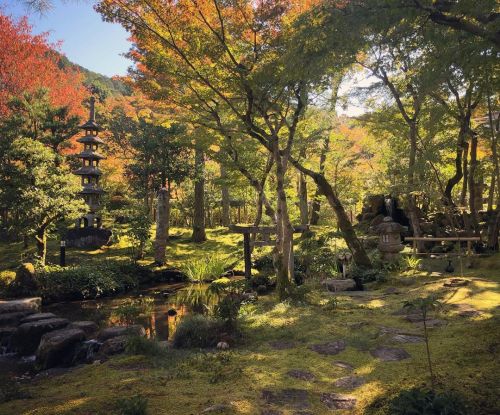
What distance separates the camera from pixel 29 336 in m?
7.86

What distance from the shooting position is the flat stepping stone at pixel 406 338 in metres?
5.59

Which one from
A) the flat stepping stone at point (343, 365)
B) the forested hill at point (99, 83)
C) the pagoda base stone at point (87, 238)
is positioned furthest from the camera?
the forested hill at point (99, 83)

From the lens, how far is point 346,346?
570 cm

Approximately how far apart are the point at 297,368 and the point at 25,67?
26.6 m

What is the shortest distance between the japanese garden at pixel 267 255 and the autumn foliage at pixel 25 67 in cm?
282

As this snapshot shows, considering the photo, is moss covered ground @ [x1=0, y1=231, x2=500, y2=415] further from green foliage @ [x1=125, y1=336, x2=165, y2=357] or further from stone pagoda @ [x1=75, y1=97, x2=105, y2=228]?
stone pagoda @ [x1=75, y1=97, x2=105, y2=228]

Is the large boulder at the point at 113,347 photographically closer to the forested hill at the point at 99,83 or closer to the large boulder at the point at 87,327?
the large boulder at the point at 87,327

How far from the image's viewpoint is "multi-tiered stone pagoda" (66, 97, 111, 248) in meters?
18.3

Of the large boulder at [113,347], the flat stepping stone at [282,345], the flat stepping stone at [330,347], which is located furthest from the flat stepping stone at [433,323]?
the large boulder at [113,347]

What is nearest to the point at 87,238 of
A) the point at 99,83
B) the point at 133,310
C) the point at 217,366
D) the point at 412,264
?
the point at 133,310

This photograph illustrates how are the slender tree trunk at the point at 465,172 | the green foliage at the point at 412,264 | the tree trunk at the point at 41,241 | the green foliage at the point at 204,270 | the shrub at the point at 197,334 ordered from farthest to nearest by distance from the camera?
1. the green foliage at the point at 204,270
2. the tree trunk at the point at 41,241
3. the slender tree trunk at the point at 465,172
4. the green foliage at the point at 412,264
5. the shrub at the point at 197,334

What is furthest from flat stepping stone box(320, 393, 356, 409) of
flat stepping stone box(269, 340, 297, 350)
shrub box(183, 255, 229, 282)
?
shrub box(183, 255, 229, 282)

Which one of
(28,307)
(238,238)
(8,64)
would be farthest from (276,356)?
(8,64)

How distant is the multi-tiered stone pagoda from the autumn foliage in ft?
17.7
